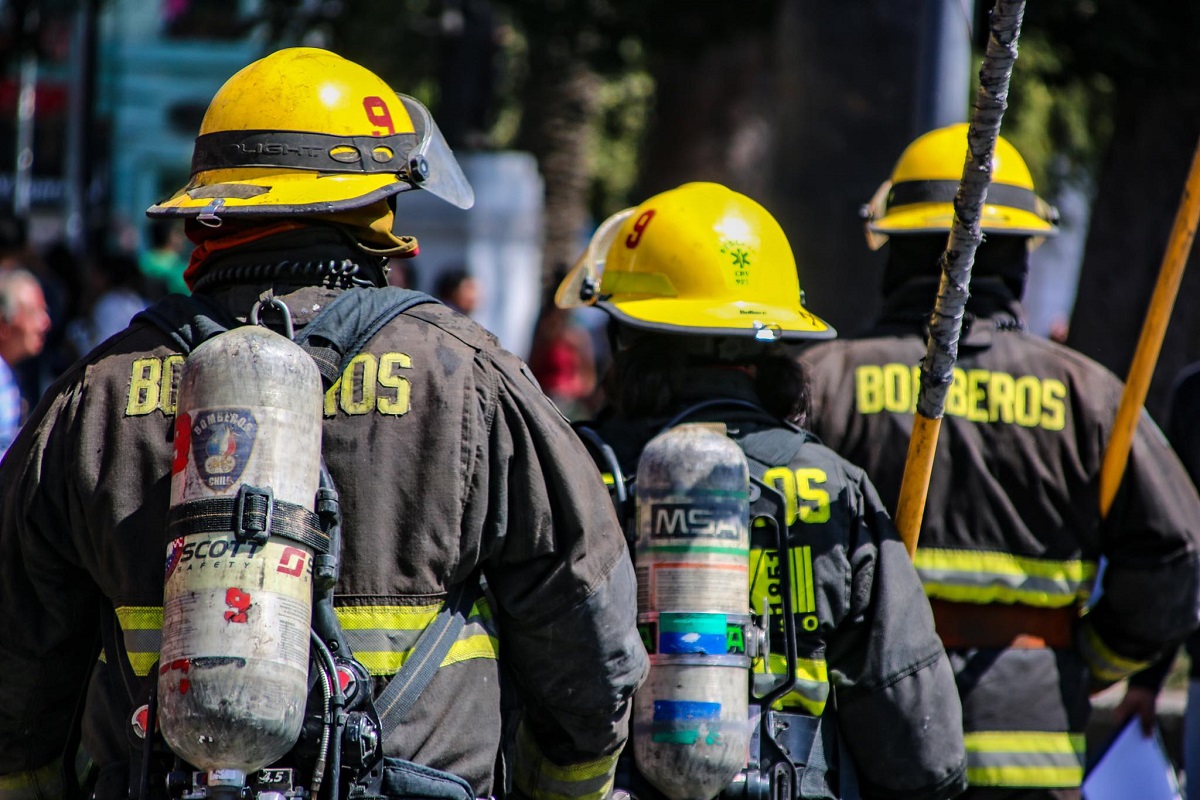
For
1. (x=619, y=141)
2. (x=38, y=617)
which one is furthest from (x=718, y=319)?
(x=619, y=141)

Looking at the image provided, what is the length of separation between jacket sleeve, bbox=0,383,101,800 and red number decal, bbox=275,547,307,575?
50 centimetres

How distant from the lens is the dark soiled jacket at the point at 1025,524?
→ 382cm

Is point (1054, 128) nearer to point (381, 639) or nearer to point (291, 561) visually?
point (381, 639)

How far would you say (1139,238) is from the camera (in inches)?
267

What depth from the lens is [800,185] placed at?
6707 mm

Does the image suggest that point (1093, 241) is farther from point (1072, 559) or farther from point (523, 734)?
point (523, 734)

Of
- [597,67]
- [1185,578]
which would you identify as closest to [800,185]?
[597,67]

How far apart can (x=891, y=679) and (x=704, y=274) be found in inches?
37.3

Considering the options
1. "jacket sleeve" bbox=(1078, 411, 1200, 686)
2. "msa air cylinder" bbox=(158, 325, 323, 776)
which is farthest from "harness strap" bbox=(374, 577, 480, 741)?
"jacket sleeve" bbox=(1078, 411, 1200, 686)

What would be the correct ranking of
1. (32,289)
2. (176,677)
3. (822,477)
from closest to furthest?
(176,677)
(822,477)
(32,289)

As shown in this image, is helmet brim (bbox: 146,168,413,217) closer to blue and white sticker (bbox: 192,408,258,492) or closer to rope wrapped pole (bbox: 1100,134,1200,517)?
blue and white sticker (bbox: 192,408,258,492)

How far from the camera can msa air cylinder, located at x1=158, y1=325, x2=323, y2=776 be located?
7.32 feet

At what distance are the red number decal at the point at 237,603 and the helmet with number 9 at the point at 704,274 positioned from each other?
131 centimetres

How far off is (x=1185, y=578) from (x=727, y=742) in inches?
63.3
